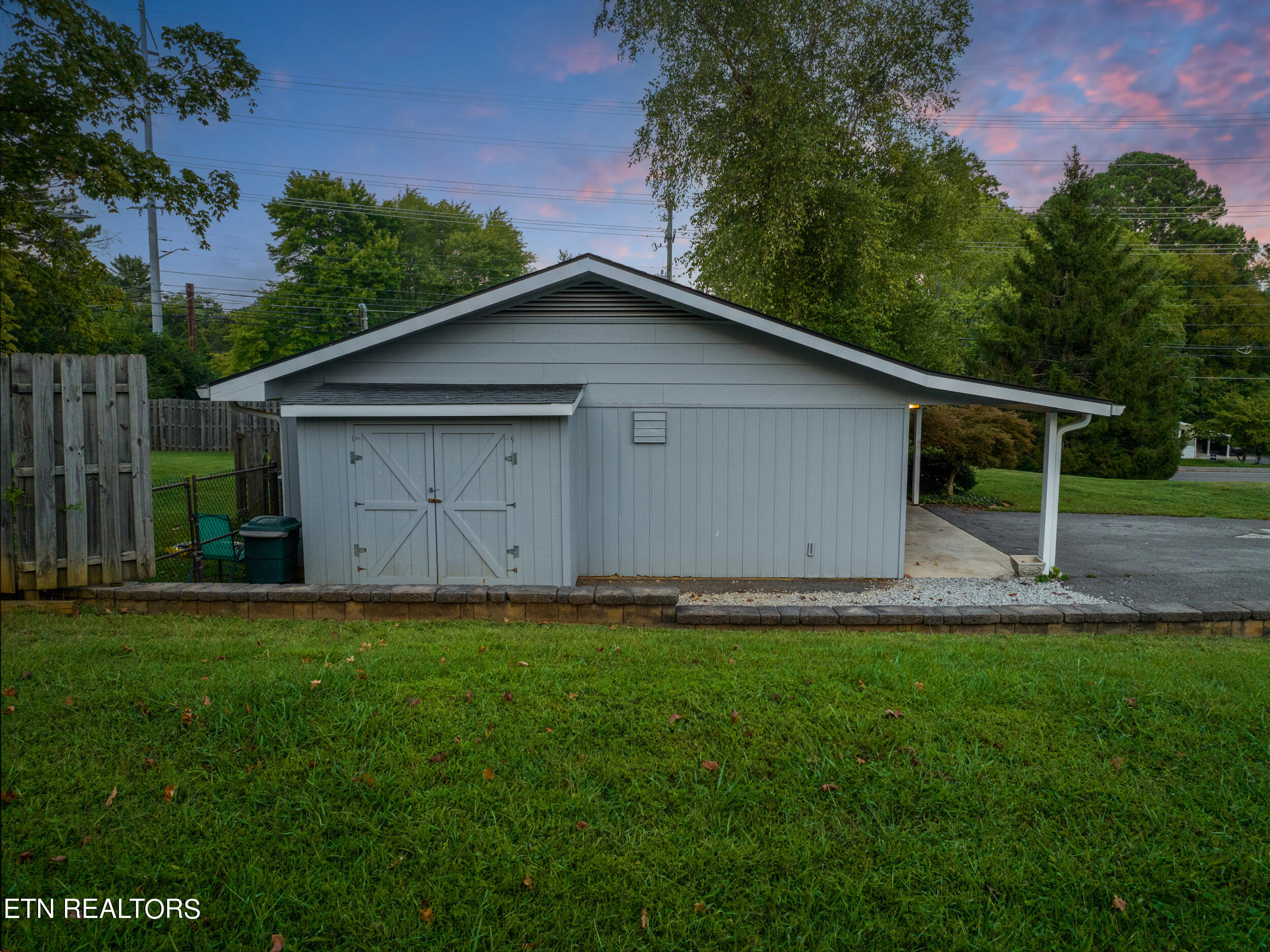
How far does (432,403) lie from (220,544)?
306 centimetres

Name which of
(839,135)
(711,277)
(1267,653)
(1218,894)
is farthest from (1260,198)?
(1218,894)

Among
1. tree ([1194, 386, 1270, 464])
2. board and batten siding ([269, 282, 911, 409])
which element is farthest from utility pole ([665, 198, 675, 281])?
tree ([1194, 386, 1270, 464])

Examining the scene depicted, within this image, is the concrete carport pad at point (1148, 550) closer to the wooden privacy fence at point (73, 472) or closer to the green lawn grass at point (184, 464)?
the wooden privacy fence at point (73, 472)

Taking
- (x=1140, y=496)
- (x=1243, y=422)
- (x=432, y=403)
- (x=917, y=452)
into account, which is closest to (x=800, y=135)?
(x=917, y=452)

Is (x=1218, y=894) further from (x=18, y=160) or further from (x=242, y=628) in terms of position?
(x=242, y=628)

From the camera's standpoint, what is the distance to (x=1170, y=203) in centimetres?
5269

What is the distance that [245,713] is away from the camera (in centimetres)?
323

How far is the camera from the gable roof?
8.00 meters

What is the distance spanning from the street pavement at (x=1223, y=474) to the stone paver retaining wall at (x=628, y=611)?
21.0 metres

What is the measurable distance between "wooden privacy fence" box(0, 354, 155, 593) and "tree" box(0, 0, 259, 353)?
223 mm

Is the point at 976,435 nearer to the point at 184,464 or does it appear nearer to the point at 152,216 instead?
the point at 152,216

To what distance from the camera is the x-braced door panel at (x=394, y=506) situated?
750 cm

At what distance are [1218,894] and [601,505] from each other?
6.73 meters

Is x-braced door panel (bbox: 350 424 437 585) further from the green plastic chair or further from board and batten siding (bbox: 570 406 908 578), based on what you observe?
board and batten siding (bbox: 570 406 908 578)
